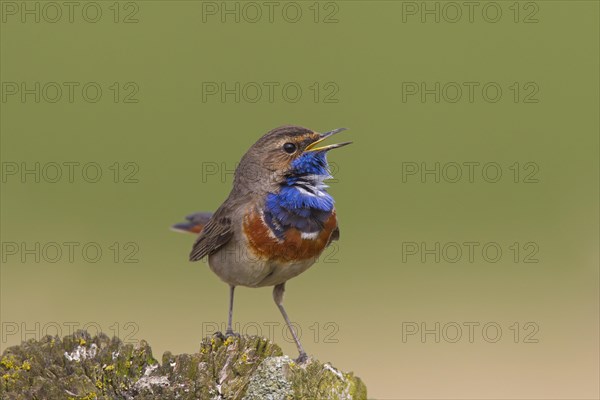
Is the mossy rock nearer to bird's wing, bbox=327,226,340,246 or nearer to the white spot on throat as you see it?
the white spot on throat

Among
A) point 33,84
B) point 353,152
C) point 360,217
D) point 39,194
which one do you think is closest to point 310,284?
point 360,217

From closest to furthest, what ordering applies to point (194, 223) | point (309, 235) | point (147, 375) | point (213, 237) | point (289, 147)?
point (147, 375) < point (309, 235) < point (289, 147) < point (213, 237) < point (194, 223)

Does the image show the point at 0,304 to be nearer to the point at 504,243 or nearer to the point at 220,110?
the point at 220,110

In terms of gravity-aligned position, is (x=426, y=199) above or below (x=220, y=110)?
below

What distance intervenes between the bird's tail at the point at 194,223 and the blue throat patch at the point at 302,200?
1845mm

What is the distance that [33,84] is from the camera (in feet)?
52.3

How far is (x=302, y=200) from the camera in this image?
7469 mm

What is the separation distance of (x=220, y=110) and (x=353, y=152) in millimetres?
2102

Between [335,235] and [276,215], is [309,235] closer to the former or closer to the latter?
[276,215]

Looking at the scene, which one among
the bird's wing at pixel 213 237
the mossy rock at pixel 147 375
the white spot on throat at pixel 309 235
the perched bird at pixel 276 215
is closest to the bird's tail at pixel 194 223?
the bird's wing at pixel 213 237

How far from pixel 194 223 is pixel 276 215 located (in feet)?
6.87

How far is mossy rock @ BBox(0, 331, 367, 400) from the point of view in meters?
5.11

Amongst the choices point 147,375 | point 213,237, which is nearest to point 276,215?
point 213,237

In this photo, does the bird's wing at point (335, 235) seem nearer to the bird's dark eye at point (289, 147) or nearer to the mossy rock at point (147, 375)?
the bird's dark eye at point (289, 147)
